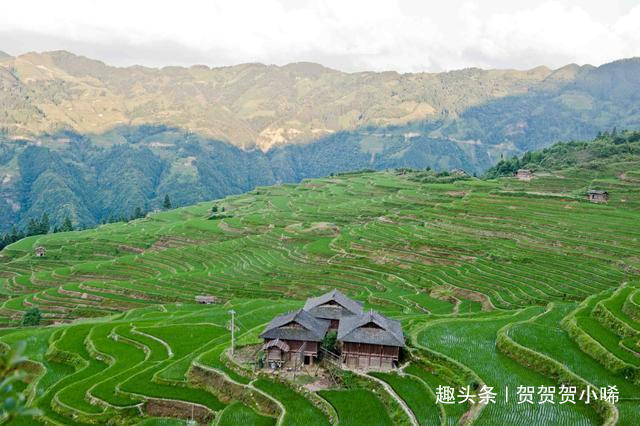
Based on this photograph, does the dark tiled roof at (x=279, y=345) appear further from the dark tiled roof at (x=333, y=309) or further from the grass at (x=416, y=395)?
the dark tiled roof at (x=333, y=309)

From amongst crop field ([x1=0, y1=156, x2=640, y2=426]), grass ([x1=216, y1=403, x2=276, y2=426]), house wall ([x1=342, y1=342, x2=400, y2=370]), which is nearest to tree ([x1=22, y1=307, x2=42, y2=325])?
Answer: crop field ([x1=0, y1=156, x2=640, y2=426])

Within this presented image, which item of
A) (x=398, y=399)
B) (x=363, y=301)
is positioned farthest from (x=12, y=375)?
(x=363, y=301)

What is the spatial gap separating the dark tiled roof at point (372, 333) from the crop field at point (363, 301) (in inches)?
67.8

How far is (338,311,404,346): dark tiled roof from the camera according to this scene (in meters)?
28.4

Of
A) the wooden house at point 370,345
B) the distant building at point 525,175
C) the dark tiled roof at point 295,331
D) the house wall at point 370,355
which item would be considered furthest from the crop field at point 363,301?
the distant building at point 525,175

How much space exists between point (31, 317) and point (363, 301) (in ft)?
120

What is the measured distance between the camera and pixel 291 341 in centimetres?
3055

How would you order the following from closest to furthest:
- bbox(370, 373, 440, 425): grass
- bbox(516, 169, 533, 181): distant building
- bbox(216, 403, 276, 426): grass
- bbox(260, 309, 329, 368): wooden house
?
1. bbox(370, 373, 440, 425): grass
2. bbox(216, 403, 276, 426): grass
3. bbox(260, 309, 329, 368): wooden house
4. bbox(516, 169, 533, 181): distant building

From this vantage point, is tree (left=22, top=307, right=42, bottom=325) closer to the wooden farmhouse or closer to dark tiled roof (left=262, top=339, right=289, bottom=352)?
the wooden farmhouse

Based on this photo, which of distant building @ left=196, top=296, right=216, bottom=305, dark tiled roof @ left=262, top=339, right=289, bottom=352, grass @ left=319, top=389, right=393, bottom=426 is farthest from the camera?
distant building @ left=196, top=296, right=216, bottom=305

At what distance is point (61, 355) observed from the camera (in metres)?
38.7

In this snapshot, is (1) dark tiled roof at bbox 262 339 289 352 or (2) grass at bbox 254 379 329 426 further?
(1) dark tiled roof at bbox 262 339 289 352

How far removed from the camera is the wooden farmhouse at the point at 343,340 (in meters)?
28.7

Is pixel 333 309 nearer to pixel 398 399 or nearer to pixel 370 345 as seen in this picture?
pixel 370 345
